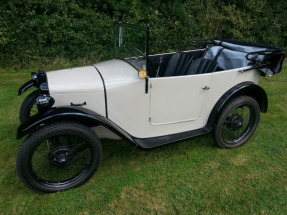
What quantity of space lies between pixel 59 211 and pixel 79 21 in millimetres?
5379

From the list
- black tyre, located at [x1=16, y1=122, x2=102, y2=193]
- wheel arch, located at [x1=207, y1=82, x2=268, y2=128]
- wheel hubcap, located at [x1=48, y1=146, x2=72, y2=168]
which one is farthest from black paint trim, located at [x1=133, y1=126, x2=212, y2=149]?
wheel hubcap, located at [x1=48, y1=146, x2=72, y2=168]

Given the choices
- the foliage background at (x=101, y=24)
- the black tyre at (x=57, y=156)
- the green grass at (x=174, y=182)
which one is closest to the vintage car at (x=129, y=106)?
the black tyre at (x=57, y=156)

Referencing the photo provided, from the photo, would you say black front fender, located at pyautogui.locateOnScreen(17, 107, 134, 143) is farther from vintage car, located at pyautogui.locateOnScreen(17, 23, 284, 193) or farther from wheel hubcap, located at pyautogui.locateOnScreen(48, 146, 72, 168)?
wheel hubcap, located at pyautogui.locateOnScreen(48, 146, 72, 168)

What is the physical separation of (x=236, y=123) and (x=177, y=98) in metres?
0.92

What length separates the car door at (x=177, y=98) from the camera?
7.99ft

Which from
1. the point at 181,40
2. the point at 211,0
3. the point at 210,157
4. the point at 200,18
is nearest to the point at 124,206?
the point at 210,157

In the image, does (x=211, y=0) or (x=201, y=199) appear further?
(x=211, y=0)

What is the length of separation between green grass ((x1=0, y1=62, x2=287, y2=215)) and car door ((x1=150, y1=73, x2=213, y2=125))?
0.54m

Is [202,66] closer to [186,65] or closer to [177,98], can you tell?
[186,65]

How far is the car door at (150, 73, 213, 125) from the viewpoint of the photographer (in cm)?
244

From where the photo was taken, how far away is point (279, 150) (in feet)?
9.75

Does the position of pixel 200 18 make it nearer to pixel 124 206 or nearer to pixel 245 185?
pixel 245 185

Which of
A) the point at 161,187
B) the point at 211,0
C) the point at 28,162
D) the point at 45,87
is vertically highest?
the point at 211,0

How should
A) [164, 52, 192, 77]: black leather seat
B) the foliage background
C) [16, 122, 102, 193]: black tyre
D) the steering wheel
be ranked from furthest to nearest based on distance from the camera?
the foliage background → [164, 52, 192, 77]: black leather seat → the steering wheel → [16, 122, 102, 193]: black tyre
